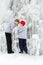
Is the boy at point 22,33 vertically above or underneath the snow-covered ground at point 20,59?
above

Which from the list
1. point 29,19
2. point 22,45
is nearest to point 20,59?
point 22,45

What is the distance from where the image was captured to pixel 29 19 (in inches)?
56.3

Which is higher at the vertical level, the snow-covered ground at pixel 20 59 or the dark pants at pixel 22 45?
the dark pants at pixel 22 45

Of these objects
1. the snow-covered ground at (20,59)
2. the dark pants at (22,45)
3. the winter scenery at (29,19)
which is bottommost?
the snow-covered ground at (20,59)

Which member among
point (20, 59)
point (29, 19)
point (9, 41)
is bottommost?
Result: point (20, 59)

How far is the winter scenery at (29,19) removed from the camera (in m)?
1.43

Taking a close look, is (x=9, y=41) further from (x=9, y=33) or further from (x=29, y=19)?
(x=29, y=19)

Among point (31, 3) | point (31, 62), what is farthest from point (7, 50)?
point (31, 3)

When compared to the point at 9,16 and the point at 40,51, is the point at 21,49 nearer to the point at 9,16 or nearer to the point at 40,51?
the point at 40,51

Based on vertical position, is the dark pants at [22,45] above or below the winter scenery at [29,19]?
below

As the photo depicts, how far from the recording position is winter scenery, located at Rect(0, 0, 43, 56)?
1.43 meters

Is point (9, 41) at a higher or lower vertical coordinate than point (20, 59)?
higher

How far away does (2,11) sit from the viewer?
1.46 m

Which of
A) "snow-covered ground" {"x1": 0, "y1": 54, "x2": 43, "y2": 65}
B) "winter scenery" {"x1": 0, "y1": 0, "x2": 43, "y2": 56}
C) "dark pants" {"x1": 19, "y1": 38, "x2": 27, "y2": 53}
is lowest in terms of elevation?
"snow-covered ground" {"x1": 0, "y1": 54, "x2": 43, "y2": 65}
